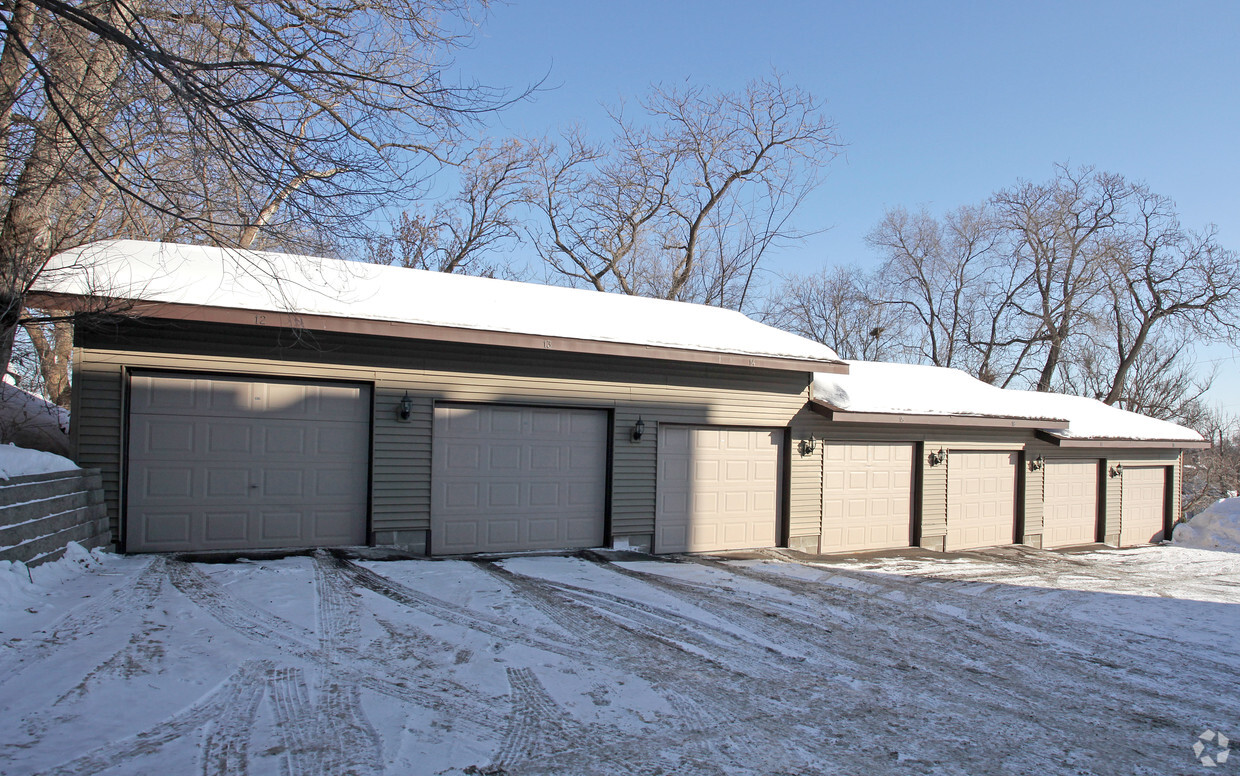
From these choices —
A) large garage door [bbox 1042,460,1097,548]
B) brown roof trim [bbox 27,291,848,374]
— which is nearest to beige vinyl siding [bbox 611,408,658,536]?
brown roof trim [bbox 27,291,848,374]

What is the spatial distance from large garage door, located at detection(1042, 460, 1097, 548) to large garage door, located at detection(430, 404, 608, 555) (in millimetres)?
10256

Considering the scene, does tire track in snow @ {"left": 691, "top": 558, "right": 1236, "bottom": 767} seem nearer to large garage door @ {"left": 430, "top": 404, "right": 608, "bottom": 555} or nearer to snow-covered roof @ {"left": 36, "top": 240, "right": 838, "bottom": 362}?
large garage door @ {"left": 430, "top": 404, "right": 608, "bottom": 555}

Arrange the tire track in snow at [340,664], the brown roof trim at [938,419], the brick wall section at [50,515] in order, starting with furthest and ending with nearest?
the brown roof trim at [938,419] → the brick wall section at [50,515] → the tire track in snow at [340,664]

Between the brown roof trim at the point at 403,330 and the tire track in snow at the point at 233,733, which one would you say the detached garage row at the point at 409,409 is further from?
the tire track in snow at the point at 233,733

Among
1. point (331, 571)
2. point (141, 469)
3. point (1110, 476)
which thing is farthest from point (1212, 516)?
point (141, 469)

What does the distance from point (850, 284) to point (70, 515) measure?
30.0 metres

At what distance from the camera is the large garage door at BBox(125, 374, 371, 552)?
7.54m

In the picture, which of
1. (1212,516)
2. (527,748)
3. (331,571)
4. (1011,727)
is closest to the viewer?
(527,748)

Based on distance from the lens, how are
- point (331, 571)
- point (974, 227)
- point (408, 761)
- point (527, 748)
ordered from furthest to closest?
point (974, 227) < point (331, 571) < point (527, 748) < point (408, 761)

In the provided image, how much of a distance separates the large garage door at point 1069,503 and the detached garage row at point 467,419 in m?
2.56

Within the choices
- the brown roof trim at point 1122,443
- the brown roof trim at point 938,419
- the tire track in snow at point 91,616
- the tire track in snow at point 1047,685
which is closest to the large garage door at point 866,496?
the brown roof trim at point 938,419

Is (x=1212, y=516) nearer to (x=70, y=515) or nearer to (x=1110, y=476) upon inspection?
(x=1110, y=476)

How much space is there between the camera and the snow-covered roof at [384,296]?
23.7 ft

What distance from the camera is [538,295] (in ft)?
34.1
